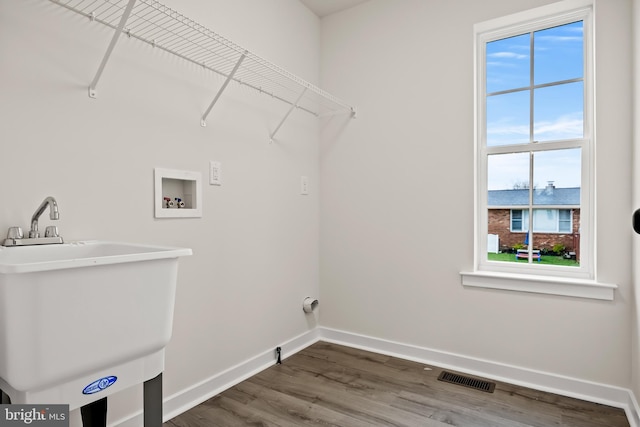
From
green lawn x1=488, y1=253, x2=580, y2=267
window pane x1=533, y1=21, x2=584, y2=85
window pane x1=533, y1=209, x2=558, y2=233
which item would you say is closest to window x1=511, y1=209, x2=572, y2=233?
window pane x1=533, y1=209, x2=558, y2=233

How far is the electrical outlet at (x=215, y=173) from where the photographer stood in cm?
199

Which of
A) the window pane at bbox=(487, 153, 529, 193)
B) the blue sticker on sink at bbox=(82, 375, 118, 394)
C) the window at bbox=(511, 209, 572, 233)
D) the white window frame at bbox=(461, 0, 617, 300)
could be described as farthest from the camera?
the window pane at bbox=(487, 153, 529, 193)

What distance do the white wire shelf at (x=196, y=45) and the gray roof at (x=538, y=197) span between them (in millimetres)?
1130

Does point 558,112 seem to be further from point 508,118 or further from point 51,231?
point 51,231

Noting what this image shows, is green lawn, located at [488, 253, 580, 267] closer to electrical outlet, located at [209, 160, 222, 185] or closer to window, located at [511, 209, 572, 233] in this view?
window, located at [511, 209, 572, 233]

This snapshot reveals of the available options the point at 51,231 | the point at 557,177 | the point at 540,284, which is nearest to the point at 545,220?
the point at 557,177

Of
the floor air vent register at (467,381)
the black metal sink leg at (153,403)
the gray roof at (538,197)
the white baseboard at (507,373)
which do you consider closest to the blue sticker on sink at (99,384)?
the black metal sink leg at (153,403)

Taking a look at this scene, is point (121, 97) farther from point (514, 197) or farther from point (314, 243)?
point (514, 197)

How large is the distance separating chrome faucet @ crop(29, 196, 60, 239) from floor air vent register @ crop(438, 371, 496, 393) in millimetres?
2066

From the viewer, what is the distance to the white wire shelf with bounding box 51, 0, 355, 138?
1.47m

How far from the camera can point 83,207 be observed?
1.46 m

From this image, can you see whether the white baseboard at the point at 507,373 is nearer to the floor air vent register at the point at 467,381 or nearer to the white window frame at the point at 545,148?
the floor air vent register at the point at 467,381

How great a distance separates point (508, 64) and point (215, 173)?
187 cm

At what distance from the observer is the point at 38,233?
1.30m
